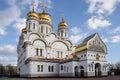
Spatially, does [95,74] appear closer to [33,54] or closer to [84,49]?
[84,49]

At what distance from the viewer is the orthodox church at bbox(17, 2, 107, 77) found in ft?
109

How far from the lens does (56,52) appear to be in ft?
139

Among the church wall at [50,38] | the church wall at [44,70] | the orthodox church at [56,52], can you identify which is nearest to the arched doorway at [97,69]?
the orthodox church at [56,52]

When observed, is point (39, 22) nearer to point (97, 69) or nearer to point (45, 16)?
point (45, 16)

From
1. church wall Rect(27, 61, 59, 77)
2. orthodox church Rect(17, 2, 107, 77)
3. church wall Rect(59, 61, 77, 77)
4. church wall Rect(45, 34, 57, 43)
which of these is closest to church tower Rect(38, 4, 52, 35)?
orthodox church Rect(17, 2, 107, 77)

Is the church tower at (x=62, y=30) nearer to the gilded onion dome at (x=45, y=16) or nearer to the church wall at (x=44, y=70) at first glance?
the gilded onion dome at (x=45, y=16)

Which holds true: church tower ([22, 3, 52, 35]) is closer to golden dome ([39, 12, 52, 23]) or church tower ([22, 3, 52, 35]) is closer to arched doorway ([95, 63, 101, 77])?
golden dome ([39, 12, 52, 23])

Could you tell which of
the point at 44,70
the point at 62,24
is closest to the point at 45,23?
the point at 62,24

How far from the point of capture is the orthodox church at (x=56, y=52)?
33.3m

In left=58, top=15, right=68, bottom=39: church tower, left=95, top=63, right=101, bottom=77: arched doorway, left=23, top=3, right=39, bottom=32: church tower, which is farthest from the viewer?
left=58, top=15, right=68, bottom=39: church tower

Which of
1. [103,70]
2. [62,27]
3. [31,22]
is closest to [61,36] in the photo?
[62,27]

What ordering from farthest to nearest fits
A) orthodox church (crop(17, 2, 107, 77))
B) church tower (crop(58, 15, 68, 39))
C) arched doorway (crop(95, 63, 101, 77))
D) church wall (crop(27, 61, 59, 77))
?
1. church tower (crop(58, 15, 68, 39))
2. church wall (crop(27, 61, 59, 77))
3. arched doorway (crop(95, 63, 101, 77))
4. orthodox church (crop(17, 2, 107, 77))

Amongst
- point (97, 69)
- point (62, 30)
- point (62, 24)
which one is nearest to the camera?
point (97, 69)

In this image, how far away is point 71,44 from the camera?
4766 cm
